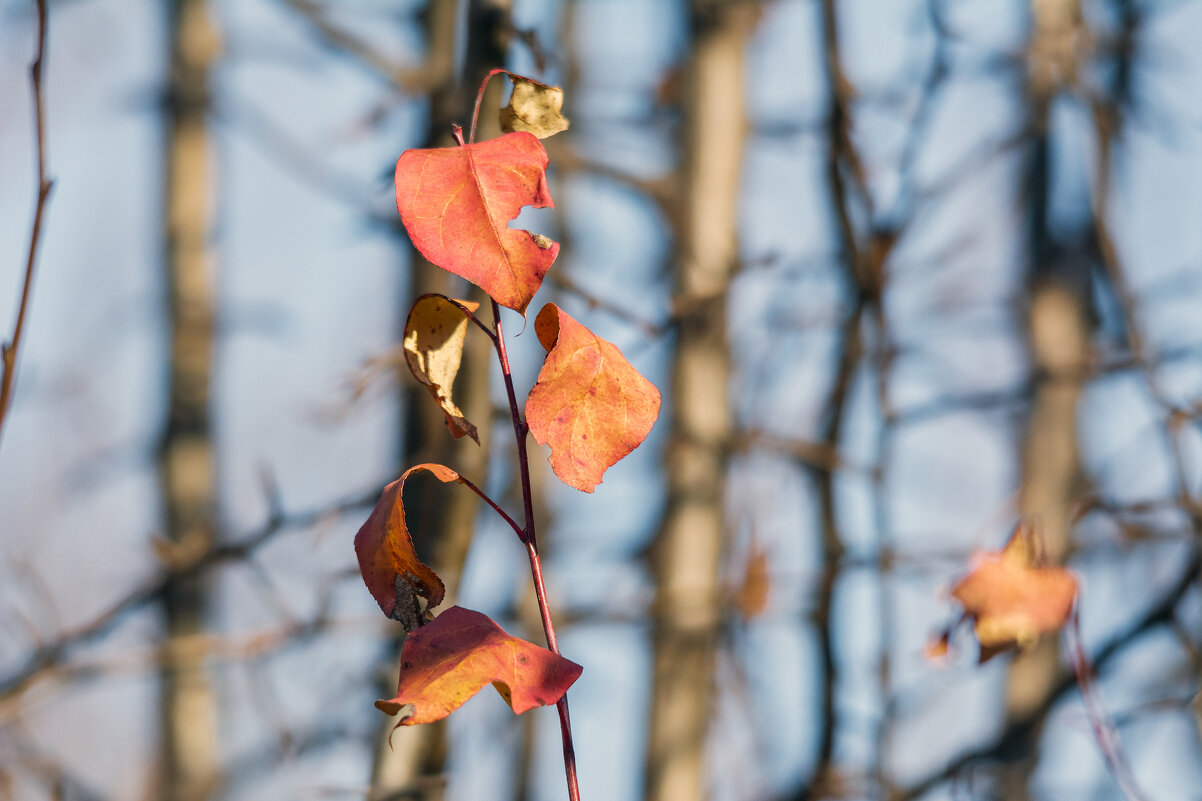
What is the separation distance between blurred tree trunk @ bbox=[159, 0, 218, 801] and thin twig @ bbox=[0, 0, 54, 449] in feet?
6.51

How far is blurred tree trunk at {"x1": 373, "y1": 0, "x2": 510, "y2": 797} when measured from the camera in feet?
3.36

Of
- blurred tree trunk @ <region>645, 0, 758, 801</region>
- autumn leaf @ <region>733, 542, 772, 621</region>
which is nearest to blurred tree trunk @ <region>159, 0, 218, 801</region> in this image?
blurred tree trunk @ <region>645, 0, 758, 801</region>

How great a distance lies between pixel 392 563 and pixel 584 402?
136 mm

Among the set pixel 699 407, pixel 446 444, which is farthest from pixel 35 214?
pixel 699 407

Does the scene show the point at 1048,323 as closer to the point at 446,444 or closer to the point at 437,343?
the point at 446,444

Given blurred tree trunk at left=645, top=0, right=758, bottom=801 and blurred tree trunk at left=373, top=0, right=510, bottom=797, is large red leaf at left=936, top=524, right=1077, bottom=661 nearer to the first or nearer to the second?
blurred tree trunk at left=373, top=0, right=510, bottom=797

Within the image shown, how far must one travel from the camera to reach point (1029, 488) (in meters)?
2.46

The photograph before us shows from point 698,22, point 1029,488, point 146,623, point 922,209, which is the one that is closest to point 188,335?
point 146,623

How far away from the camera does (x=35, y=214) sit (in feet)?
1.55

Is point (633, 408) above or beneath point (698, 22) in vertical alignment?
beneath

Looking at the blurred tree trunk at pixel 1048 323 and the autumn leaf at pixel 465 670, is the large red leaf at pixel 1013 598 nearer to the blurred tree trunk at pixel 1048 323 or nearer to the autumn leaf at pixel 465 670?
the autumn leaf at pixel 465 670

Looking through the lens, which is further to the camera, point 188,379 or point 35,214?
point 188,379

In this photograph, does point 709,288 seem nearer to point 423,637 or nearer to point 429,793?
point 429,793

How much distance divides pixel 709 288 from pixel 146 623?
1.85 meters
